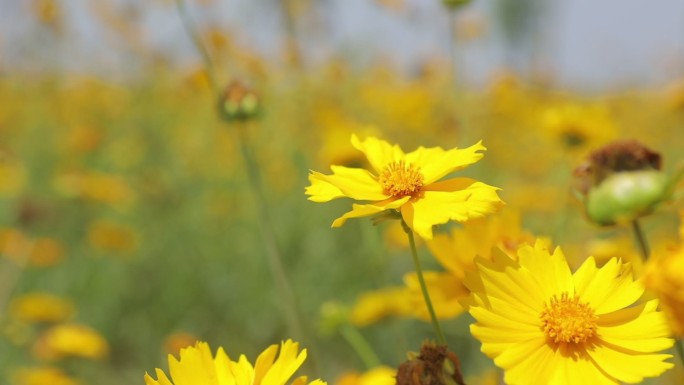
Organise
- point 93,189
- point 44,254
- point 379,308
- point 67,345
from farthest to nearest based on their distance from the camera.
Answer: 1. point 93,189
2. point 44,254
3. point 67,345
4. point 379,308

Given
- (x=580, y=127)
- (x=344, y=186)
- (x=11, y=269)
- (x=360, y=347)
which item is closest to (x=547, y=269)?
(x=344, y=186)

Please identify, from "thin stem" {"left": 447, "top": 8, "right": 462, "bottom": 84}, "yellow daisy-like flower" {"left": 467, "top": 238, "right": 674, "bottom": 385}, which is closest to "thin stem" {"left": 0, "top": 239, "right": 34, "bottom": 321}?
"thin stem" {"left": 447, "top": 8, "right": 462, "bottom": 84}

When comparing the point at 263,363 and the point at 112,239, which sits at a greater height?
the point at 112,239

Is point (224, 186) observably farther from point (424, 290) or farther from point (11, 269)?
point (424, 290)

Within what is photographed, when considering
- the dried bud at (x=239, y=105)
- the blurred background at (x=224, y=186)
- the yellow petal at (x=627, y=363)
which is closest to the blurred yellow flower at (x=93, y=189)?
the blurred background at (x=224, y=186)

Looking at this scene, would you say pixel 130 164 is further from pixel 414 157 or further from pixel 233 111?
pixel 414 157

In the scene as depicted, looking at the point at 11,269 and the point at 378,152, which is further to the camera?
the point at 11,269

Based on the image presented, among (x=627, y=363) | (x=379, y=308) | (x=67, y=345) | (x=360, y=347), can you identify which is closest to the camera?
(x=627, y=363)

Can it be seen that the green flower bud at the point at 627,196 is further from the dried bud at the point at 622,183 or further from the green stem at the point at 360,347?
the green stem at the point at 360,347
